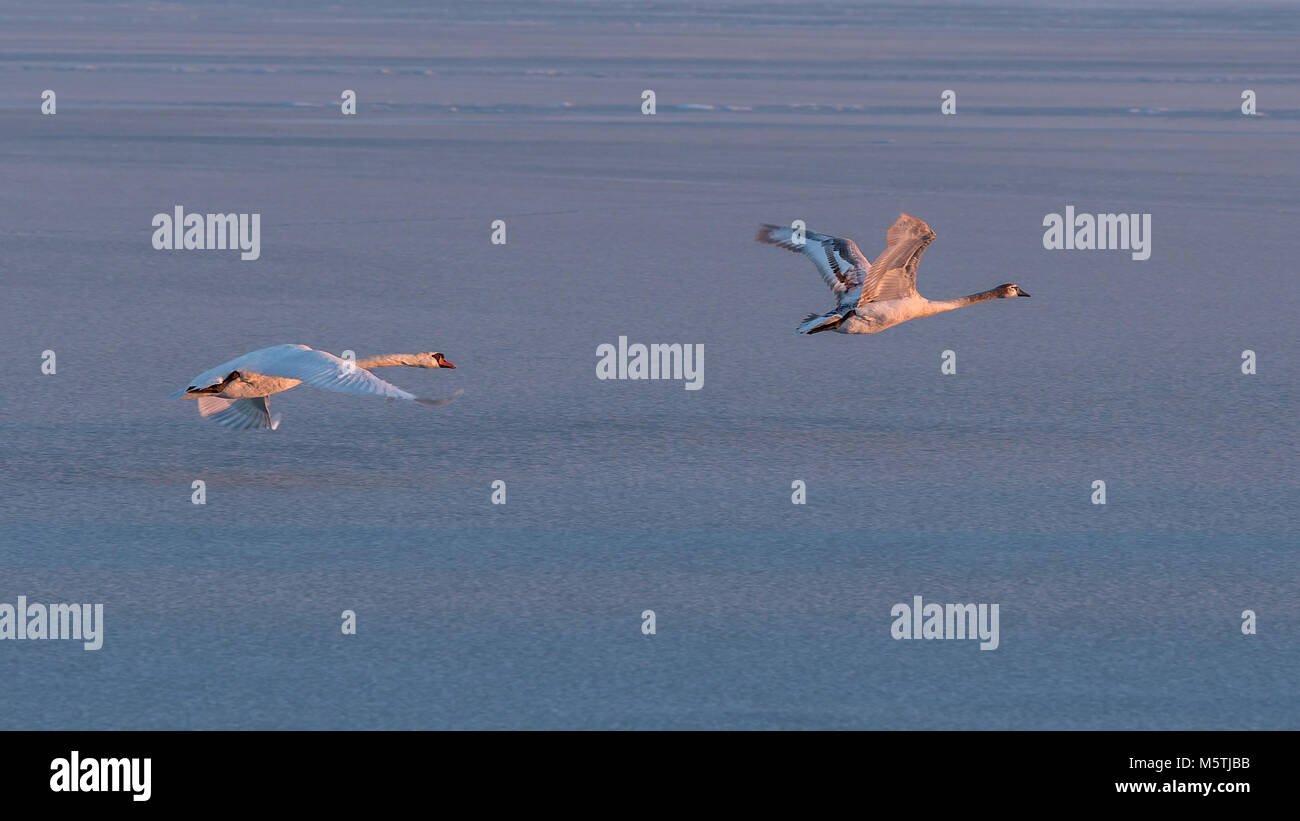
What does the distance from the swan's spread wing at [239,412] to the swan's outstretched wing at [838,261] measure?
3068mm

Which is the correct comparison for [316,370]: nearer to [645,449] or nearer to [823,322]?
[645,449]

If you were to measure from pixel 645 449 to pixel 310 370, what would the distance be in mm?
1725

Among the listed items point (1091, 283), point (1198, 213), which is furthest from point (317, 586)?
point (1198, 213)

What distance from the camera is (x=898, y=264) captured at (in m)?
10.0

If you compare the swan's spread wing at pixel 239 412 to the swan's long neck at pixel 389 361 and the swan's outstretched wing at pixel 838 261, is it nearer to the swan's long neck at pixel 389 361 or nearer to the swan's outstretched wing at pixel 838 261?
the swan's long neck at pixel 389 361

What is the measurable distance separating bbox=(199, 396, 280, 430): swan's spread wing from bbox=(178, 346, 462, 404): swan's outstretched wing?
0.89 feet

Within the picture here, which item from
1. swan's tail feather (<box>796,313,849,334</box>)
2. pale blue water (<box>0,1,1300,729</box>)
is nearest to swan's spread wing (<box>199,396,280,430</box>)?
pale blue water (<box>0,1,1300,729</box>)

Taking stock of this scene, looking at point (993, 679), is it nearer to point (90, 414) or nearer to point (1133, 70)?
point (90, 414)

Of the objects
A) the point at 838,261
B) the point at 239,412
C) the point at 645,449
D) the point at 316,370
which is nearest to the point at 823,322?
the point at 838,261

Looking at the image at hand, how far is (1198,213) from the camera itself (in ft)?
58.3

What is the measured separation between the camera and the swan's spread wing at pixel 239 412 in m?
9.09

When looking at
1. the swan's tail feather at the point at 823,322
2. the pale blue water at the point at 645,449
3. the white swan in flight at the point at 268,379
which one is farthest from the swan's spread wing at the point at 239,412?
the swan's tail feather at the point at 823,322

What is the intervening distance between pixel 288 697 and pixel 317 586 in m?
1.21

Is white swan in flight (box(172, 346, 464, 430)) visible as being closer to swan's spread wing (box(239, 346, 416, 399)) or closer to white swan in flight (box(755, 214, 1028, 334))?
swan's spread wing (box(239, 346, 416, 399))
